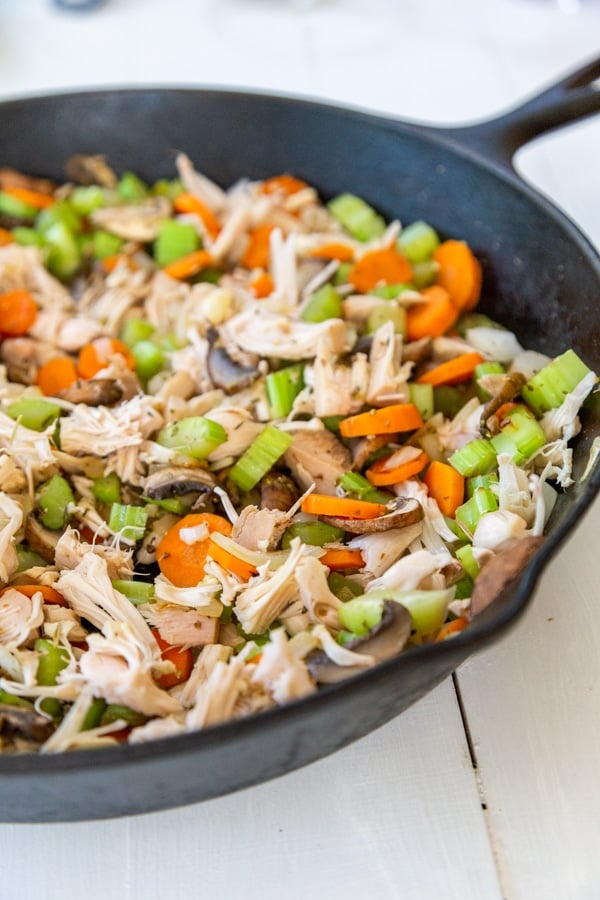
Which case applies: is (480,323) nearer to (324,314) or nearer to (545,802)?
(324,314)

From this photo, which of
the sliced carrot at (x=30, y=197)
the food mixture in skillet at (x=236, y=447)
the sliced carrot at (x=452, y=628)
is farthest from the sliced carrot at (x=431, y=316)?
the sliced carrot at (x=30, y=197)

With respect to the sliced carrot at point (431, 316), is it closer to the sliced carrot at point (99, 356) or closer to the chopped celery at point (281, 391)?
the chopped celery at point (281, 391)

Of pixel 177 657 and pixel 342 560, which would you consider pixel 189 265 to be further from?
pixel 177 657

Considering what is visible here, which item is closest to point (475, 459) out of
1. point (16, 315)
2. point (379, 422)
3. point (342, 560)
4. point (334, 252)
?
point (379, 422)

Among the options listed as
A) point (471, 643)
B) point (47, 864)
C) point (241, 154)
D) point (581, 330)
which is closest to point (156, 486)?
point (47, 864)

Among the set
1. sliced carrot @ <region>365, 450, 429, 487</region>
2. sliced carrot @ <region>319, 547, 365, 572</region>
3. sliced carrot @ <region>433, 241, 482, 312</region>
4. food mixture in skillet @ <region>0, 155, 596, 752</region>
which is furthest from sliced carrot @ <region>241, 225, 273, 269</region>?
sliced carrot @ <region>319, 547, 365, 572</region>

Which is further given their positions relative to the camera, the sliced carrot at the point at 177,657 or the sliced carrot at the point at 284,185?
the sliced carrot at the point at 284,185
